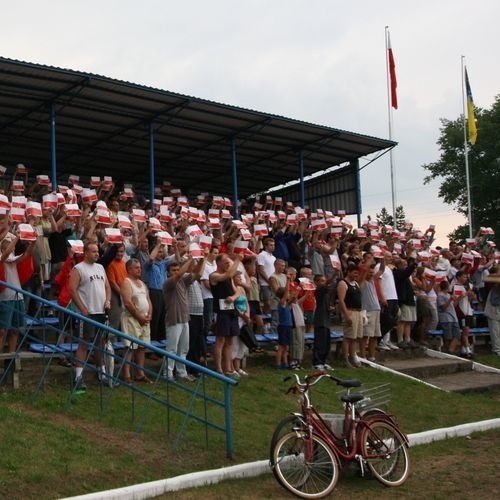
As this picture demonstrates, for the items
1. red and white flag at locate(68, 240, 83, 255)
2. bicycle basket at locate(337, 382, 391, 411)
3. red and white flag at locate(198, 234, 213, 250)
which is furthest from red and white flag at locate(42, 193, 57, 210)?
bicycle basket at locate(337, 382, 391, 411)

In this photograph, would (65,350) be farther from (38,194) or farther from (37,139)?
(37,139)

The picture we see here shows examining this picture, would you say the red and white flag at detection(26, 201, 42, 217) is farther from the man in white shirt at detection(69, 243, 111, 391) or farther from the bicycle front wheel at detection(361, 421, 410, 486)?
the bicycle front wheel at detection(361, 421, 410, 486)

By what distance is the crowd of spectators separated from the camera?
11531 millimetres

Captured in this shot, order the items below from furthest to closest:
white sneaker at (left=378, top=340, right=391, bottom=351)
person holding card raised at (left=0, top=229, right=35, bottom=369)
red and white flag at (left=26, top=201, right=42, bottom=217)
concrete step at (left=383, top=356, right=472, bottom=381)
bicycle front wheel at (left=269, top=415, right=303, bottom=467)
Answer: white sneaker at (left=378, top=340, right=391, bottom=351) → concrete step at (left=383, top=356, right=472, bottom=381) → red and white flag at (left=26, top=201, right=42, bottom=217) → person holding card raised at (left=0, top=229, right=35, bottom=369) → bicycle front wheel at (left=269, top=415, right=303, bottom=467)

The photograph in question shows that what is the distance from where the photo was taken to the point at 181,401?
10.3 meters

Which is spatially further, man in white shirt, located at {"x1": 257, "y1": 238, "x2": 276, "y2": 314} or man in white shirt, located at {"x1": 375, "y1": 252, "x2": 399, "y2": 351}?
man in white shirt, located at {"x1": 375, "y1": 252, "x2": 399, "y2": 351}

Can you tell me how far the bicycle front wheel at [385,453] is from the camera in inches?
324

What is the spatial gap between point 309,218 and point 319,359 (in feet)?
20.5

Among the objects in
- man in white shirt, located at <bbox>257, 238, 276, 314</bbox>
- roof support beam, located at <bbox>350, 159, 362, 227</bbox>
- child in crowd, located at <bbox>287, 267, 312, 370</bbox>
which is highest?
roof support beam, located at <bbox>350, 159, 362, 227</bbox>

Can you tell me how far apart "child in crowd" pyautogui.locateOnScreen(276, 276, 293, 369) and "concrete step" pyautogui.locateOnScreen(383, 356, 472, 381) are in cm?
236

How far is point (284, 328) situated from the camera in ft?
43.3

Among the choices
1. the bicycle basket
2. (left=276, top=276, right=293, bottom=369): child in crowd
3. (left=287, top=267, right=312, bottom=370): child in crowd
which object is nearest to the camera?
the bicycle basket

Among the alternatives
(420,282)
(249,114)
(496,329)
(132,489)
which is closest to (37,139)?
(249,114)

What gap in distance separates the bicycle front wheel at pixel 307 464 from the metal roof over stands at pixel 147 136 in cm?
1169
